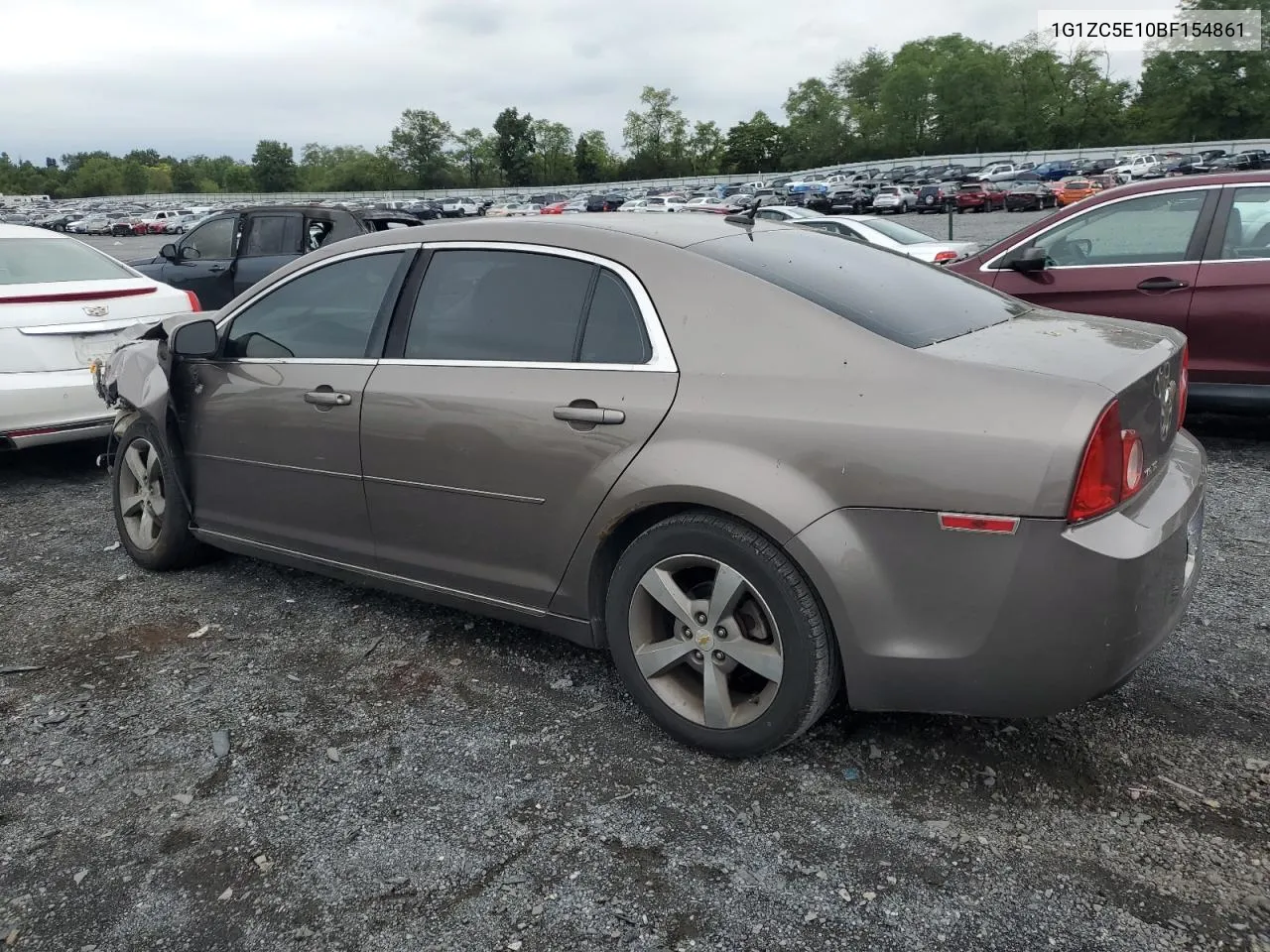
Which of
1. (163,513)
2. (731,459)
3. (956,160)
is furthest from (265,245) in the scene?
(956,160)

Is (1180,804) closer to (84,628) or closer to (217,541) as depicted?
(217,541)

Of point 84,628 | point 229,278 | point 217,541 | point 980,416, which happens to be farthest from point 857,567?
point 229,278

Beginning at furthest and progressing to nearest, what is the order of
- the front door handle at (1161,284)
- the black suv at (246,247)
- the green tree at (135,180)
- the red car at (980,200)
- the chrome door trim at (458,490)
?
the green tree at (135,180), the red car at (980,200), the black suv at (246,247), the front door handle at (1161,284), the chrome door trim at (458,490)

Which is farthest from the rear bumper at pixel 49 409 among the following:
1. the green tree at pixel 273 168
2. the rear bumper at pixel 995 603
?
the green tree at pixel 273 168

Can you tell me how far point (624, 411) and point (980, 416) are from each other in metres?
1.01

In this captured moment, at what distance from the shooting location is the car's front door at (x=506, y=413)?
3031 millimetres

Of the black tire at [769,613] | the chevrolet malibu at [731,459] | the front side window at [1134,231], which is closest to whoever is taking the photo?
the chevrolet malibu at [731,459]

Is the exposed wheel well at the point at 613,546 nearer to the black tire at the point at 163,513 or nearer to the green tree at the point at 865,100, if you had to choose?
the black tire at the point at 163,513

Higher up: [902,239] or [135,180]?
[135,180]

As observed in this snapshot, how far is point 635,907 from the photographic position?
94.0 inches

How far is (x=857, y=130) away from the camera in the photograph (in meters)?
120

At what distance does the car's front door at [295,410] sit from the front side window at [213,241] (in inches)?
277

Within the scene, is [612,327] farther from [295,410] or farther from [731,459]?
[295,410]

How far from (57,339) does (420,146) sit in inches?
5225
